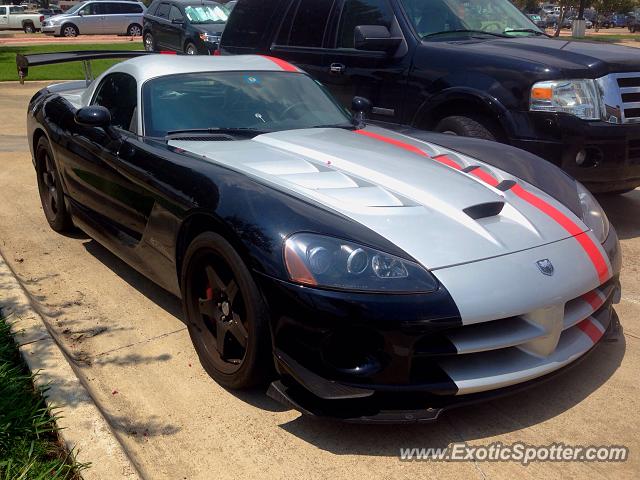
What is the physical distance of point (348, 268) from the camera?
275cm

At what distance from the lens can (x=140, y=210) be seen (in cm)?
386

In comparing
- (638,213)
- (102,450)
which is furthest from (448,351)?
(638,213)

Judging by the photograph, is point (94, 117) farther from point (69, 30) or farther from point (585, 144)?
point (69, 30)

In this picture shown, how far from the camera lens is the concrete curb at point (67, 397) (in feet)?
8.89

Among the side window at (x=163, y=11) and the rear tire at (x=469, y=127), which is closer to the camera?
the rear tire at (x=469, y=127)

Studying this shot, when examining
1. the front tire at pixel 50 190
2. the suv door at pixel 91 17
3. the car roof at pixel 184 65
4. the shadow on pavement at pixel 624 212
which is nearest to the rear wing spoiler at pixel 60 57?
the car roof at pixel 184 65

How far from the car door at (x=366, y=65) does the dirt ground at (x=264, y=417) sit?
2609 millimetres

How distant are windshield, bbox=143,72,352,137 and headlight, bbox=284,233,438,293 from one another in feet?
5.06

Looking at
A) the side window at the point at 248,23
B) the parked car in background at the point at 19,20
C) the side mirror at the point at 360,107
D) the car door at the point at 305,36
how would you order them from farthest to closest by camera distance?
the parked car in background at the point at 19,20, the side window at the point at 248,23, the car door at the point at 305,36, the side mirror at the point at 360,107

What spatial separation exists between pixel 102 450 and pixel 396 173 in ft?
5.90

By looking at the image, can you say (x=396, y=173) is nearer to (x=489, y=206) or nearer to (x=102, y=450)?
(x=489, y=206)

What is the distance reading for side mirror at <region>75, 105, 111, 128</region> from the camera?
4137 mm

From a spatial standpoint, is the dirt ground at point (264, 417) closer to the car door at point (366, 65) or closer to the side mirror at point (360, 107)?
the side mirror at point (360, 107)

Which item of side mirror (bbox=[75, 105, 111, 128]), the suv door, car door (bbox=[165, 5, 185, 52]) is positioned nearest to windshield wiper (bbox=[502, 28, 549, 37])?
side mirror (bbox=[75, 105, 111, 128])
